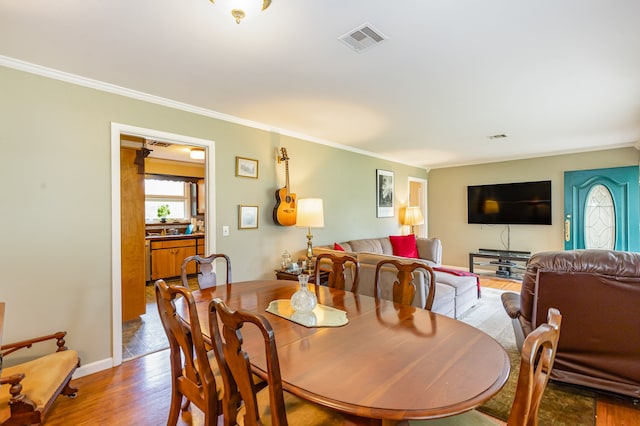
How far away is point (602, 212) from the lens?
17.0ft

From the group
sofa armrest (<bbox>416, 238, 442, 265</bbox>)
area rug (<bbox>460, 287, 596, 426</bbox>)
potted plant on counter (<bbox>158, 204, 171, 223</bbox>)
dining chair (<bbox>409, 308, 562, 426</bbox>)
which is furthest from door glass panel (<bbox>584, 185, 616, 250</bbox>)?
potted plant on counter (<bbox>158, 204, 171, 223</bbox>)

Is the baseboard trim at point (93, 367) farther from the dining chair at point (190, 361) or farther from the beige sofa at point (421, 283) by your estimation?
the beige sofa at point (421, 283)

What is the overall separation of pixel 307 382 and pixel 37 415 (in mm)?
1676

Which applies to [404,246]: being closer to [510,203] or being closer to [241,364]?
[510,203]

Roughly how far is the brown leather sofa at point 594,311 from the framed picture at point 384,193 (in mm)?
3684

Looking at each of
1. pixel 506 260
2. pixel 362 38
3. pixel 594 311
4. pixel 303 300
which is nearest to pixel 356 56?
pixel 362 38

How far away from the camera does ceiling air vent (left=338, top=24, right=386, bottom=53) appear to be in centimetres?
187

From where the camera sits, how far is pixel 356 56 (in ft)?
7.17

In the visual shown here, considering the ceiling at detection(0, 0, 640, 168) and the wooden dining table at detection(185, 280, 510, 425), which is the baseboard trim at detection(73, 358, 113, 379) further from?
the ceiling at detection(0, 0, 640, 168)

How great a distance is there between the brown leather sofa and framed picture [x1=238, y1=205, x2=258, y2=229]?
2765mm

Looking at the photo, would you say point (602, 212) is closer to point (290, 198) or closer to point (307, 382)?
point (290, 198)

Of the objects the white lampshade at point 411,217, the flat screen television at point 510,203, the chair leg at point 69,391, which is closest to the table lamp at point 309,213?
the chair leg at point 69,391

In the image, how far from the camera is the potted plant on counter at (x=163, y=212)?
648 cm

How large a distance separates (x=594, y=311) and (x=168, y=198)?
6.84 m
